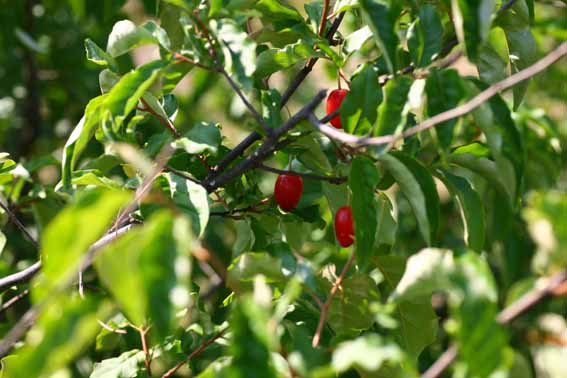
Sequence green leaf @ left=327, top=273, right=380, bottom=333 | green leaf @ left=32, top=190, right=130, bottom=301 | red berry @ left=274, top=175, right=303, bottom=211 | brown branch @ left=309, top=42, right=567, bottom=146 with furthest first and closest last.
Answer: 1. red berry @ left=274, top=175, right=303, bottom=211
2. green leaf @ left=327, top=273, right=380, bottom=333
3. brown branch @ left=309, top=42, right=567, bottom=146
4. green leaf @ left=32, top=190, right=130, bottom=301

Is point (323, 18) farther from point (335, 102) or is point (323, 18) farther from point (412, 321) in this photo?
point (412, 321)

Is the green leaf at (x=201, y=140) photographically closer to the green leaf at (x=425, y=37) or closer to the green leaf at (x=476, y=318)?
the green leaf at (x=425, y=37)

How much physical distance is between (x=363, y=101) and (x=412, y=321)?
322 mm

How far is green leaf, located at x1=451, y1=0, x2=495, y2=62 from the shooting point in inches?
35.6

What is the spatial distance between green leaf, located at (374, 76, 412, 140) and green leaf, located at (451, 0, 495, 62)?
77mm

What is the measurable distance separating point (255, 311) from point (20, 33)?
5.81 ft

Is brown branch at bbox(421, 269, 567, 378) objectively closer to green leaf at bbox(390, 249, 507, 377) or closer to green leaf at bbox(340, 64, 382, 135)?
green leaf at bbox(390, 249, 507, 377)

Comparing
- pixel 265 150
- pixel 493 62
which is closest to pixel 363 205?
pixel 265 150

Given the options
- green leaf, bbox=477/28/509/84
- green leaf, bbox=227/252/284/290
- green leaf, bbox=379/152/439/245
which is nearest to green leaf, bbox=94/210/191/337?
green leaf, bbox=227/252/284/290

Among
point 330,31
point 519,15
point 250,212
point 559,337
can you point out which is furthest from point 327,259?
point 559,337

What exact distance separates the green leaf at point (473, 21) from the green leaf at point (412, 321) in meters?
0.34

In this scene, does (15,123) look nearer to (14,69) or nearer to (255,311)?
(14,69)

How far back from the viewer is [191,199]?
104 cm

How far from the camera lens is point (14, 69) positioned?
2586 millimetres
